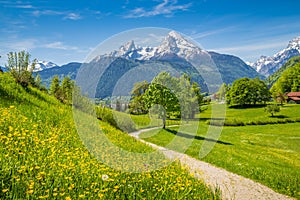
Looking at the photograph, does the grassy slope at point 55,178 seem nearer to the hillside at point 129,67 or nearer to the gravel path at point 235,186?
the gravel path at point 235,186

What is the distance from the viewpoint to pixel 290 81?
110 metres

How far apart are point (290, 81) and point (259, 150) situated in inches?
3538

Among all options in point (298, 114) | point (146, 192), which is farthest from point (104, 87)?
point (298, 114)

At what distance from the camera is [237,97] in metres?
92.5

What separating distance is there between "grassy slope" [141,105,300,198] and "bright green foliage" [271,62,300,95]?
103 ft

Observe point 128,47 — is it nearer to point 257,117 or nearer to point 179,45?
point 179,45

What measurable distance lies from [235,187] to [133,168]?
18.3ft

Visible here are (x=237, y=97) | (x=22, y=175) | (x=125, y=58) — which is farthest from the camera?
(x=237, y=97)

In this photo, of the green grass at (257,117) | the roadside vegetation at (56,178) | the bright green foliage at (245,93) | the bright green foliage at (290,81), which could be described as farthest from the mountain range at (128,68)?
the bright green foliage at (290,81)

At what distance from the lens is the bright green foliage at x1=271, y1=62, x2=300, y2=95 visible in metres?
106

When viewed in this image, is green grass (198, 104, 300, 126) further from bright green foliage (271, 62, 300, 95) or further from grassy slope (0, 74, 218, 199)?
grassy slope (0, 74, 218, 199)

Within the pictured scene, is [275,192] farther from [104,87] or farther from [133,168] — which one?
[104,87]

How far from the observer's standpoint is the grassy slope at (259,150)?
15.1 meters

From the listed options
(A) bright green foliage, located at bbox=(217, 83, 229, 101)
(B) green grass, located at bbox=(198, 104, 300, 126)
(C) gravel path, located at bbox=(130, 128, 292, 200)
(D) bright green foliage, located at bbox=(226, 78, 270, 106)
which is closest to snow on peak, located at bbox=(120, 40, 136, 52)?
(A) bright green foliage, located at bbox=(217, 83, 229, 101)
